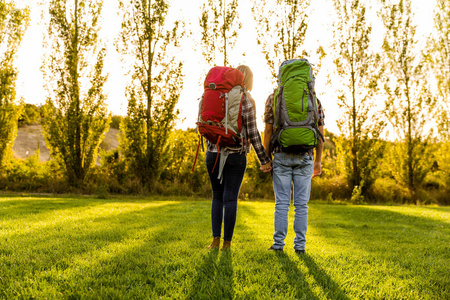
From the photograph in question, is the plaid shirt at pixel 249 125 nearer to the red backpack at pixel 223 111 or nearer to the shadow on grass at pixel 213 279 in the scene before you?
the red backpack at pixel 223 111

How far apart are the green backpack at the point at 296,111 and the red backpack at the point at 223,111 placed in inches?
18.0

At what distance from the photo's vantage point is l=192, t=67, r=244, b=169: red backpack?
3.49m

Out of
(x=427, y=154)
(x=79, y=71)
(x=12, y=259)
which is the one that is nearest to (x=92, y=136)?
(x=79, y=71)

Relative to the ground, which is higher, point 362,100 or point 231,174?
point 362,100

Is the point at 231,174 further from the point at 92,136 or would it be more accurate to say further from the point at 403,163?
the point at 403,163

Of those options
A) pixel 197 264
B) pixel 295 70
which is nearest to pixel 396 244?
pixel 295 70

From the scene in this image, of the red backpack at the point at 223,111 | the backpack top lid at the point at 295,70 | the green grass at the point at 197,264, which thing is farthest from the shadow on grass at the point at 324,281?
the backpack top lid at the point at 295,70

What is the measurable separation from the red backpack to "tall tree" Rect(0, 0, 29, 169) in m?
14.4

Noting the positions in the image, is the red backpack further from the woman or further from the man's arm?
the man's arm

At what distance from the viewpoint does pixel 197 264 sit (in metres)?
3.13

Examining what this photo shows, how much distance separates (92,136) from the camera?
532 inches

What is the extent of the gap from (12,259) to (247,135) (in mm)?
2686

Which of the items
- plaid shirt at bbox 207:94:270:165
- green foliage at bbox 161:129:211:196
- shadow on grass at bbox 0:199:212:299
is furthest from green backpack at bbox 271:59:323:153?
green foliage at bbox 161:129:211:196

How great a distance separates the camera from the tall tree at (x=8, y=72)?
568 inches
